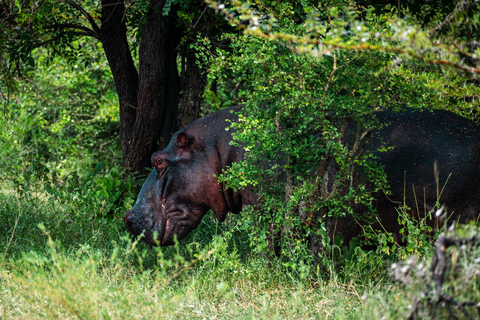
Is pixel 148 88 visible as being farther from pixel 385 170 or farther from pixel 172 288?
pixel 385 170

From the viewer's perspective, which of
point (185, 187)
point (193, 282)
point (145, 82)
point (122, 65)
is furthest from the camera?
point (122, 65)

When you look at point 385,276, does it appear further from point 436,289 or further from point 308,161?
point 436,289

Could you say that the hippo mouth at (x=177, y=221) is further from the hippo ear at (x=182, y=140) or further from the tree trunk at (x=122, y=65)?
the tree trunk at (x=122, y=65)

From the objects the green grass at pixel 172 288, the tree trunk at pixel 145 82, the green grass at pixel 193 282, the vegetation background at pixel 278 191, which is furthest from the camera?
the tree trunk at pixel 145 82

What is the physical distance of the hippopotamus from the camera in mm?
4484

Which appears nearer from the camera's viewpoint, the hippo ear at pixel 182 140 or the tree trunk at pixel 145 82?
the hippo ear at pixel 182 140

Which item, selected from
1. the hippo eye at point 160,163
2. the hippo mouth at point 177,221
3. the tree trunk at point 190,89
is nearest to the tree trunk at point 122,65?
the tree trunk at point 190,89

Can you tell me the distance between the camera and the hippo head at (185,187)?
546 cm

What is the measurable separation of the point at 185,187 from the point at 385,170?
1.84 m

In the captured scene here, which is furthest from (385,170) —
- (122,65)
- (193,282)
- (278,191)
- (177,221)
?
(122,65)

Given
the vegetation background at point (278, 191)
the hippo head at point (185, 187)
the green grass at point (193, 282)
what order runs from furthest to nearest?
the hippo head at point (185, 187)
the green grass at point (193, 282)
the vegetation background at point (278, 191)

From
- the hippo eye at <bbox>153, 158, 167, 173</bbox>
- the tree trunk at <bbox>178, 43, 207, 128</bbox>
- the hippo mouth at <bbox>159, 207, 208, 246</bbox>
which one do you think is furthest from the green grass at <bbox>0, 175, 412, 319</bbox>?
the tree trunk at <bbox>178, 43, 207, 128</bbox>

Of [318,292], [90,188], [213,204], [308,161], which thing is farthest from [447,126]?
[90,188]

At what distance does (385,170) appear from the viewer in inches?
183
